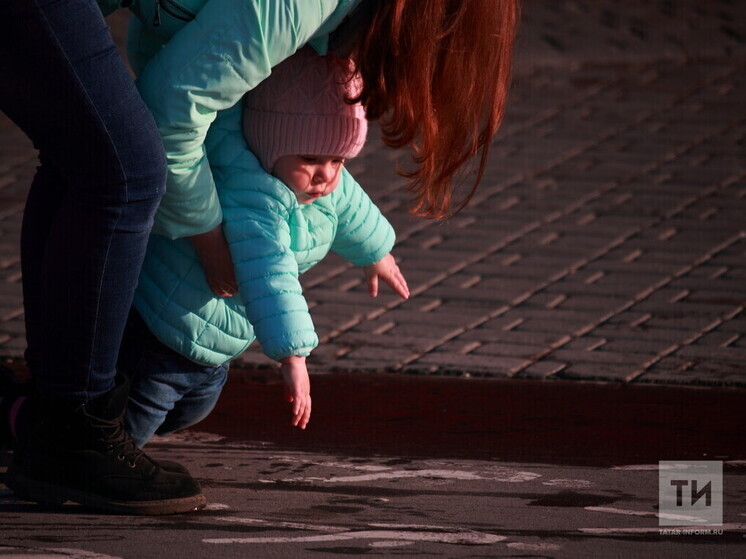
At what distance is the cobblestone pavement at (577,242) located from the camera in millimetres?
4805

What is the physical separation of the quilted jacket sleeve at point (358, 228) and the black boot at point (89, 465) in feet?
2.42

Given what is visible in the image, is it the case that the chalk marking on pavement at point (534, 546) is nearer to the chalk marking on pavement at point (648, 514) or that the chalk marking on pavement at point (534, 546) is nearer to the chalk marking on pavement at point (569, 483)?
the chalk marking on pavement at point (648, 514)

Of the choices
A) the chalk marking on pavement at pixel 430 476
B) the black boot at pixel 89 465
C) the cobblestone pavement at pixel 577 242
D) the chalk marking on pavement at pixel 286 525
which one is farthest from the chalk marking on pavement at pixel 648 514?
the cobblestone pavement at pixel 577 242

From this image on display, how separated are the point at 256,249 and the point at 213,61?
457 millimetres

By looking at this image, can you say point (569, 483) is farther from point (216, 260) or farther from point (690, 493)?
point (216, 260)

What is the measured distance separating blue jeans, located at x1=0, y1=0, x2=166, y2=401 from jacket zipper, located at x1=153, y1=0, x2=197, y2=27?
0.58 feet

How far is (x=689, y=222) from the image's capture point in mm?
6273

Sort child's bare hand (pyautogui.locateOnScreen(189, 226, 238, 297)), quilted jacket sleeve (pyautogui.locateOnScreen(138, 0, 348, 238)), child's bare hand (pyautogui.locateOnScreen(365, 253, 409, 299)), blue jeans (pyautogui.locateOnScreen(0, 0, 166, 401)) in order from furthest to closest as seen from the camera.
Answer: child's bare hand (pyautogui.locateOnScreen(365, 253, 409, 299))
child's bare hand (pyautogui.locateOnScreen(189, 226, 238, 297))
quilted jacket sleeve (pyautogui.locateOnScreen(138, 0, 348, 238))
blue jeans (pyautogui.locateOnScreen(0, 0, 166, 401))

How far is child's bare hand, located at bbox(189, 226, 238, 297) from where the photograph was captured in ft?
10.2

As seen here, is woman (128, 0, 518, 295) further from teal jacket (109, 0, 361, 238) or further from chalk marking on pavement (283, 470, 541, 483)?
chalk marking on pavement (283, 470, 541, 483)

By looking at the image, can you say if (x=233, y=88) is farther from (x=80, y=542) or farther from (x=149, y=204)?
(x=80, y=542)

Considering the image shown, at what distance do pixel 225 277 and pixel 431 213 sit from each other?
1.86ft

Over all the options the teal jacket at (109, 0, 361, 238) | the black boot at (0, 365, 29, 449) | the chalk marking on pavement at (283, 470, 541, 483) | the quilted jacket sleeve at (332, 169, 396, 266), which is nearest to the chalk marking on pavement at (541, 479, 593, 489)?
the chalk marking on pavement at (283, 470, 541, 483)

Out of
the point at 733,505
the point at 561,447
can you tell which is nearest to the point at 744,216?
the point at 561,447
